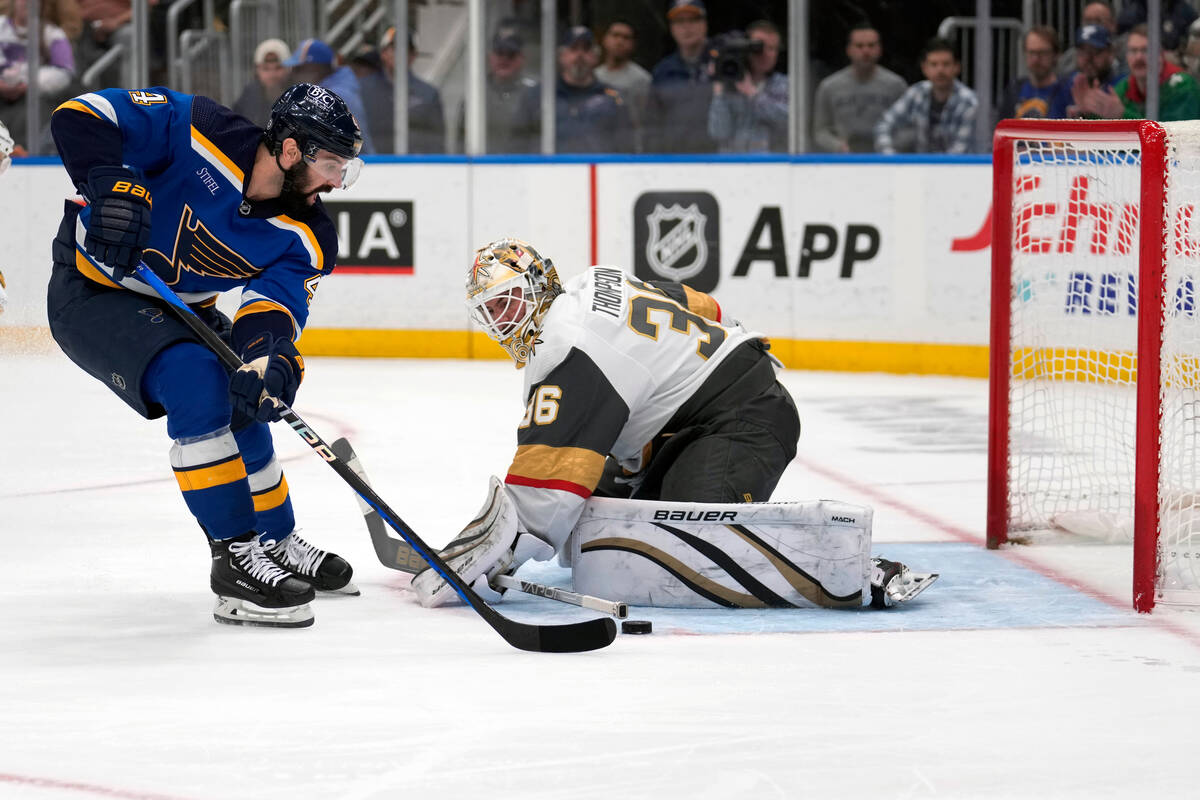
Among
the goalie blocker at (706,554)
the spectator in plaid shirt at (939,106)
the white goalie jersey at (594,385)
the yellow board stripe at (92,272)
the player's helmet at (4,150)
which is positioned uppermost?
the spectator in plaid shirt at (939,106)

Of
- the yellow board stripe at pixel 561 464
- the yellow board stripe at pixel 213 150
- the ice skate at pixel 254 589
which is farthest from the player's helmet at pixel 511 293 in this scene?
the ice skate at pixel 254 589

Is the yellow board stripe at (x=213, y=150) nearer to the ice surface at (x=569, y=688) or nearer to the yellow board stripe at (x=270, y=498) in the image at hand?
the yellow board stripe at (x=270, y=498)

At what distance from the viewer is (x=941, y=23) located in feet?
23.9

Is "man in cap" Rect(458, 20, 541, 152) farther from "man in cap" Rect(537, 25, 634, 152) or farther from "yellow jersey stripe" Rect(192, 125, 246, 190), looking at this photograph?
"yellow jersey stripe" Rect(192, 125, 246, 190)

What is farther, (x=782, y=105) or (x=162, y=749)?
(x=782, y=105)

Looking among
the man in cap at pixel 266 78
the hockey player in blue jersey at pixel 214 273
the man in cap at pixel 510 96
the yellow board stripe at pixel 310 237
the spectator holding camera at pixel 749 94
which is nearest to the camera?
the hockey player in blue jersey at pixel 214 273

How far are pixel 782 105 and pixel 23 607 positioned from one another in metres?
5.09

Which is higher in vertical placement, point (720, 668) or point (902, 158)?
point (902, 158)

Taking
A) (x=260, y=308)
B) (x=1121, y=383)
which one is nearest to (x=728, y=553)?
(x=260, y=308)

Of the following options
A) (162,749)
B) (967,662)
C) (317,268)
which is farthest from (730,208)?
(162,749)

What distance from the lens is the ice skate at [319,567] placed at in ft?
10.6

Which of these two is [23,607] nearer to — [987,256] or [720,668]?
[720,668]

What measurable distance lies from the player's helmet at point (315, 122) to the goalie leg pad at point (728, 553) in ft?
2.58

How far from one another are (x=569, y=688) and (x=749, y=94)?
5464 millimetres
